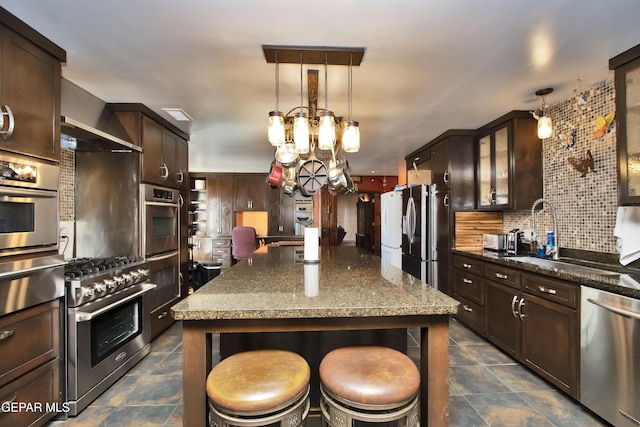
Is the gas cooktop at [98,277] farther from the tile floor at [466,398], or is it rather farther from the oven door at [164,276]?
the tile floor at [466,398]

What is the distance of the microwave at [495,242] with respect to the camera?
312cm

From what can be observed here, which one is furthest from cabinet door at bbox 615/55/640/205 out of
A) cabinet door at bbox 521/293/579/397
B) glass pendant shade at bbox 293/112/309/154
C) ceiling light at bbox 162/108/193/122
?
ceiling light at bbox 162/108/193/122

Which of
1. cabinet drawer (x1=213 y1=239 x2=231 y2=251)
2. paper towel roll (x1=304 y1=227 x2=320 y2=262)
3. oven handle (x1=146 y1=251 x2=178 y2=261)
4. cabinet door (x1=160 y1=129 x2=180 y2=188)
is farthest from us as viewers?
cabinet drawer (x1=213 y1=239 x2=231 y2=251)

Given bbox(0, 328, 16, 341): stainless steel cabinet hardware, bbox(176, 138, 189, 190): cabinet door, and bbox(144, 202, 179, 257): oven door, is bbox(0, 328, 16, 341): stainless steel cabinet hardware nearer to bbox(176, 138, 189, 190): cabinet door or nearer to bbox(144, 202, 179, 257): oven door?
bbox(144, 202, 179, 257): oven door

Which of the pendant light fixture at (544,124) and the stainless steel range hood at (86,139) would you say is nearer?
the stainless steel range hood at (86,139)

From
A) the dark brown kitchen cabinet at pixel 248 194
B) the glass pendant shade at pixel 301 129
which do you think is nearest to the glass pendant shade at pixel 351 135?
the glass pendant shade at pixel 301 129

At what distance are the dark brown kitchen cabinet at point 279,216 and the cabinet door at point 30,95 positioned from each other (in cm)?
531

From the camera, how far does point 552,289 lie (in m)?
2.06

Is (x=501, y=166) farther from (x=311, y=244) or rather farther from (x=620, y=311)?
(x=311, y=244)

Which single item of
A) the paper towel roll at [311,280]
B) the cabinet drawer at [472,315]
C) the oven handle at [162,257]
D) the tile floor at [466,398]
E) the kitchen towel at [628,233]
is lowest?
the tile floor at [466,398]

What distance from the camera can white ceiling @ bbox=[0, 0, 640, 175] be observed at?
4.81 feet

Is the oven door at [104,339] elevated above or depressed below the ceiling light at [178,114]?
below

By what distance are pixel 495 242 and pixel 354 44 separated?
2559mm

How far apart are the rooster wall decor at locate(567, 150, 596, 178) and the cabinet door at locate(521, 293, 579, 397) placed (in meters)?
1.16
